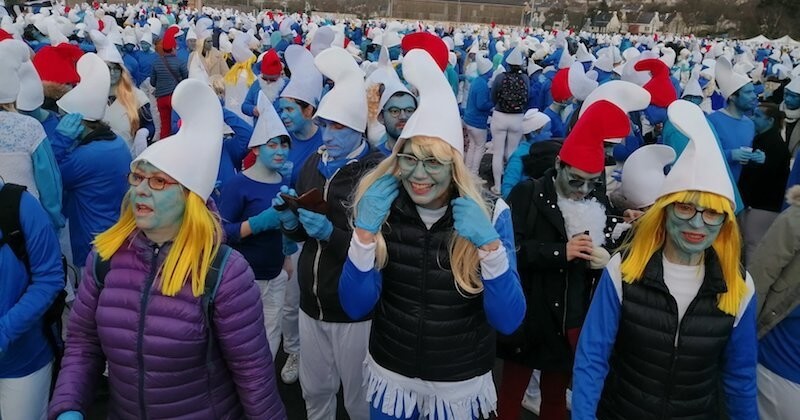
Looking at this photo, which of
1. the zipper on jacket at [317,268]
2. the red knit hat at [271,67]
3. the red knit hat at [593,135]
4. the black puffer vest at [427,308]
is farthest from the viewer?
the red knit hat at [271,67]

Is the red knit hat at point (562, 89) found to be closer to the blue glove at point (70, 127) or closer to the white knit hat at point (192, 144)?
the blue glove at point (70, 127)

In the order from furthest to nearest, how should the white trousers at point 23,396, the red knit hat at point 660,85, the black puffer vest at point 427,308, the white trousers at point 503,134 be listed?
the white trousers at point 503,134 < the red knit hat at point 660,85 < the white trousers at point 23,396 < the black puffer vest at point 427,308

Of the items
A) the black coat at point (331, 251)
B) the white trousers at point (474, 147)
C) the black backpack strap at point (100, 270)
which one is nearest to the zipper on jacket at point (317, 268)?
the black coat at point (331, 251)

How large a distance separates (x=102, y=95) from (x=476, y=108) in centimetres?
569

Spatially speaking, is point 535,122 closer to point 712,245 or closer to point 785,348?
point 785,348

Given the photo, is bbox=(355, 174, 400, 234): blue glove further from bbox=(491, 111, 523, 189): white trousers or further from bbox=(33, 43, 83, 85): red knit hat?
bbox=(491, 111, 523, 189): white trousers

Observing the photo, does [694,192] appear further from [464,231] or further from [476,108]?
[476,108]

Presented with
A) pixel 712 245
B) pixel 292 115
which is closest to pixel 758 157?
pixel 712 245

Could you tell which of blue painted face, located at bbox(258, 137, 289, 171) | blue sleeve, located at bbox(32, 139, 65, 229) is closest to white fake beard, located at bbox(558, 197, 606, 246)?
blue painted face, located at bbox(258, 137, 289, 171)

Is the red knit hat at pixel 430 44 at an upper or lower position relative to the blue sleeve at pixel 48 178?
upper

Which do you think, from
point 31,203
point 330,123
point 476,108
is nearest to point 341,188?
point 330,123

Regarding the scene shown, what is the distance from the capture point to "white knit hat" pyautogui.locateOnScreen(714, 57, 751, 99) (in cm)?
556

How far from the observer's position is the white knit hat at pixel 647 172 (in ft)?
11.0

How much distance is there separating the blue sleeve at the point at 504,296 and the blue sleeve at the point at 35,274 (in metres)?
1.74
